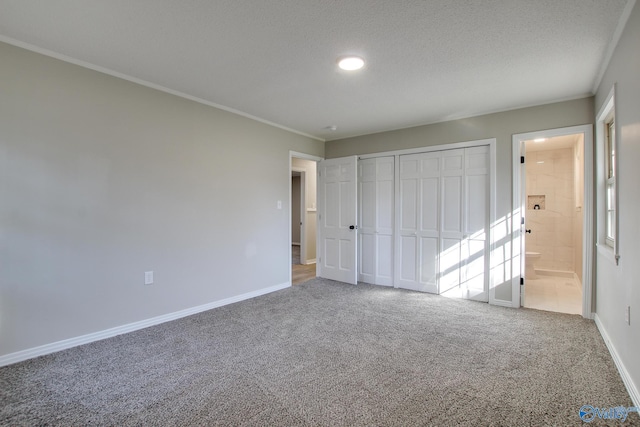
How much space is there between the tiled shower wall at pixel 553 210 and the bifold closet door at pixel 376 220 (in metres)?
3.21

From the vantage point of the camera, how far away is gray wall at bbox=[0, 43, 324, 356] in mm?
2281

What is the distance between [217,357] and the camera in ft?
7.73

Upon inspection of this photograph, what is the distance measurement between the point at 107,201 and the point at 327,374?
7.80 ft

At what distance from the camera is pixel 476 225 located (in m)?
3.88

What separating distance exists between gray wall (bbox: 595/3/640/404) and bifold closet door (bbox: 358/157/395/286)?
99.3 inches

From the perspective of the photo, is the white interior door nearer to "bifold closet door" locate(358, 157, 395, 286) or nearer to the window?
"bifold closet door" locate(358, 157, 395, 286)

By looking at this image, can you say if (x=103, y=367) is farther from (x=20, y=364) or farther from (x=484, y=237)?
(x=484, y=237)

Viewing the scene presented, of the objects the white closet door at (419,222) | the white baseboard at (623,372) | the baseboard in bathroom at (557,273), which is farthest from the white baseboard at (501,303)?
Answer: the baseboard in bathroom at (557,273)

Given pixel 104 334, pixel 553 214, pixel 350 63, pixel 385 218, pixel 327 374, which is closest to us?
pixel 327 374

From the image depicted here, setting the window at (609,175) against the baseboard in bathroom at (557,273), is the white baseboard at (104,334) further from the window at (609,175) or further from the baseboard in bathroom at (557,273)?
the baseboard in bathroom at (557,273)

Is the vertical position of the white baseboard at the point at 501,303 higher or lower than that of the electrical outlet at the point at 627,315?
lower

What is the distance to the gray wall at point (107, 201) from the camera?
7.48 ft

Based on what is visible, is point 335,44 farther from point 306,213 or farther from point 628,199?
point 306,213

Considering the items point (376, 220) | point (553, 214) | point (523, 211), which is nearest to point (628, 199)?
point (523, 211)
